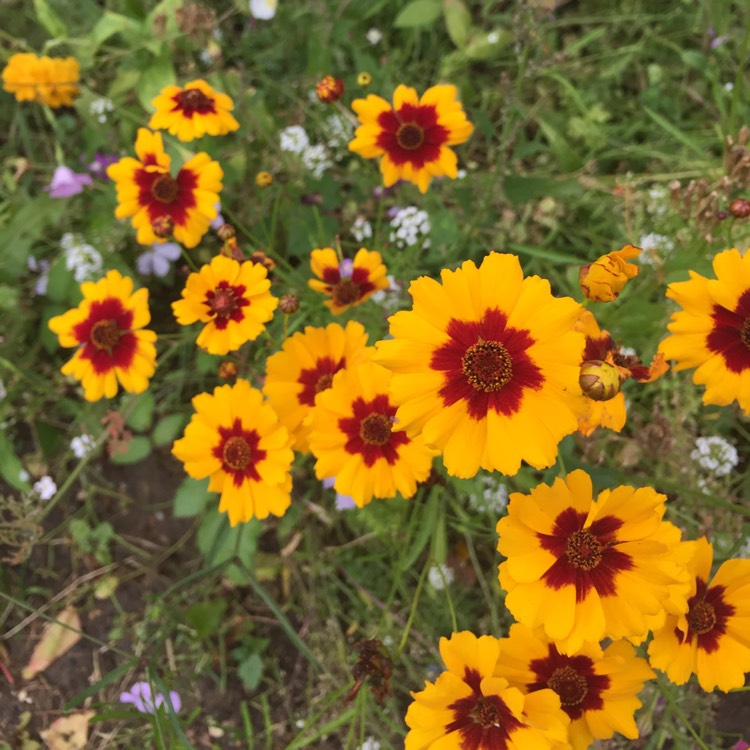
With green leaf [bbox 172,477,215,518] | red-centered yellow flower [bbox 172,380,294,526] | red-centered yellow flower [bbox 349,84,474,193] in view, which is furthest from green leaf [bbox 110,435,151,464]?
red-centered yellow flower [bbox 349,84,474,193]

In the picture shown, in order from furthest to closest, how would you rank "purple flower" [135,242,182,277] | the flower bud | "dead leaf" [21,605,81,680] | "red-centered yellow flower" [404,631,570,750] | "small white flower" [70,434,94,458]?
1. "purple flower" [135,242,182,277]
2. "dead leaf" [21,605,81,680]
3. "small white flower" [70,434,94,458]
4. "red-centered yellow flower" [404,631,570,750]
5. the flower bud

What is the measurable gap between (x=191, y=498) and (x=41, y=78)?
171cm

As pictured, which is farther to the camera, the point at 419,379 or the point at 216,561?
the point at 216,561

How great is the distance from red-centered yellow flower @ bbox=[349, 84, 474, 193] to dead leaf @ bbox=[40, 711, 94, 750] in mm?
2153

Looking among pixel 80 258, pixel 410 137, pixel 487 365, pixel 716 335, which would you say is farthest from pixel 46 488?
pixel 716 335

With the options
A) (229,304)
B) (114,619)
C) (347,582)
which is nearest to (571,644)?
(229,304)

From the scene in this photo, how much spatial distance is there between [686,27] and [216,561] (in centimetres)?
283

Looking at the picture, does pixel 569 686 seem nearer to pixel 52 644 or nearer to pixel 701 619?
pixel 701 619

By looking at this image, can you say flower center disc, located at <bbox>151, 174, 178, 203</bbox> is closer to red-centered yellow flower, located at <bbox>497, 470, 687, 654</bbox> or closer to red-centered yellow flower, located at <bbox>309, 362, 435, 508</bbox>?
red-centered yellow flower, located at <bbox>309, 362, 435, 508</bbox>

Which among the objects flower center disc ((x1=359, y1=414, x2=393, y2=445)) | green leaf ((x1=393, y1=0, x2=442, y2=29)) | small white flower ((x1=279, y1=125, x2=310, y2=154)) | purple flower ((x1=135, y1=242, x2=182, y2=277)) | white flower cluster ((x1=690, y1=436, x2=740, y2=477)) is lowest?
flower center disc ((x1=359, y1=414, x2=393, y2=445))

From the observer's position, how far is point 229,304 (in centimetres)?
170

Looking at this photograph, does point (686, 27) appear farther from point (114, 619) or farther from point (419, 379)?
point (114, 619)

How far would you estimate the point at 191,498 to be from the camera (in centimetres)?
236

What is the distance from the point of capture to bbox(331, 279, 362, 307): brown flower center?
5.96 ft
